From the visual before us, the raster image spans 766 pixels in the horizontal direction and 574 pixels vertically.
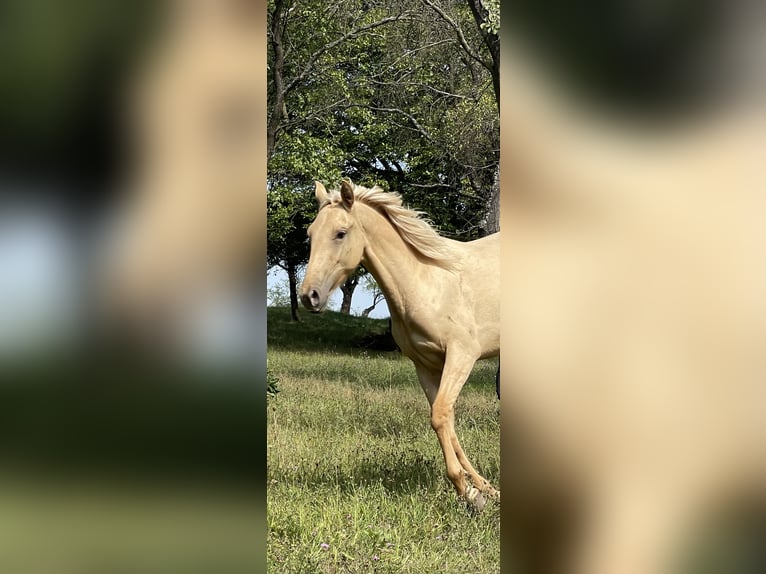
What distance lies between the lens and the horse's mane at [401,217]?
2680 millimetres

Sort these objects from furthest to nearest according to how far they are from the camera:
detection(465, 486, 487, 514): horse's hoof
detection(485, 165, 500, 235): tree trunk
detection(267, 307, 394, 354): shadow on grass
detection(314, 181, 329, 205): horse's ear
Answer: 1. detection(267, 307, 394, 354): shadow on grass
2. detection(485, 165, 500, 235): tree trunk
3. detection(314, 181, 329, 205): horse's ear
4. detection(465, 486, 487, 514): horse's hoof

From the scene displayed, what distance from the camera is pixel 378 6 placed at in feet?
15.0

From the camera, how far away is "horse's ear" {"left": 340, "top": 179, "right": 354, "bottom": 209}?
8.62 ft

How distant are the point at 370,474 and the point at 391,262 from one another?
0.93 m

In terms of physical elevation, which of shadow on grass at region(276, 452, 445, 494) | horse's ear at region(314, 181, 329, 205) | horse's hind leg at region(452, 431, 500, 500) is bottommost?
shadow on grass at region(276, 452, 445, 494)

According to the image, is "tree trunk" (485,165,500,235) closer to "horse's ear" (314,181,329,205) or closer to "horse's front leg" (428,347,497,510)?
"horse's front leg" (428,347,497,510)

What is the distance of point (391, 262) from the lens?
108 inches
